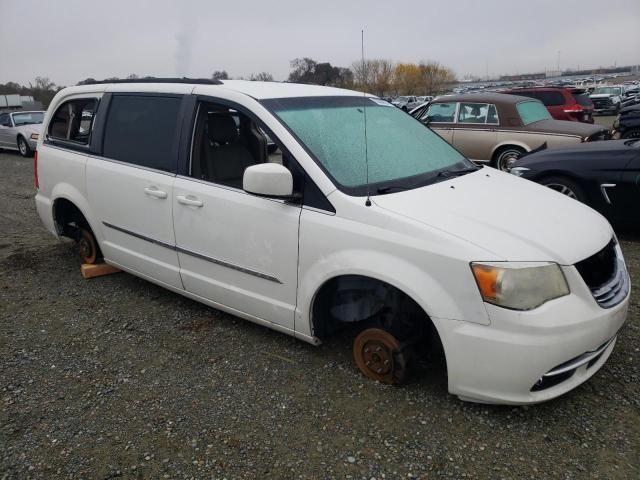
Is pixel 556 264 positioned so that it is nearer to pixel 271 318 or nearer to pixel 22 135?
pixel 271 318

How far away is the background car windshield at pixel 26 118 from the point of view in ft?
51.1

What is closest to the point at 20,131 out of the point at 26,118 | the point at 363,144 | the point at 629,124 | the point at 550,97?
the point at 26,118

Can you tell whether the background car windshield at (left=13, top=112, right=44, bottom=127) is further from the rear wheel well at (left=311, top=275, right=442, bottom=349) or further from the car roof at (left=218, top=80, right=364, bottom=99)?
the rear wheel well at (left=311, top=275, right=442, bottom=349)

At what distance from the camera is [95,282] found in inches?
187

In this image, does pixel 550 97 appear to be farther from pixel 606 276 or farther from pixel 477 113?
pixel 606 276

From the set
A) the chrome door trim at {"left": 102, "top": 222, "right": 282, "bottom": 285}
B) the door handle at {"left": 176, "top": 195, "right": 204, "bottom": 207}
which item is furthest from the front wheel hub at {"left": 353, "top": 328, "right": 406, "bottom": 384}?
the door handle at {"left": 176, "top": 195, "right": 204, "bottom": 207}

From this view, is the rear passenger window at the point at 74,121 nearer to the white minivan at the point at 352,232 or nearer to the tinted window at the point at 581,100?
the white minivan at the point at 352,232

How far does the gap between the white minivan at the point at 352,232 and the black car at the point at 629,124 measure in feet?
36.5

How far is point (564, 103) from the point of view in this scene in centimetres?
1313

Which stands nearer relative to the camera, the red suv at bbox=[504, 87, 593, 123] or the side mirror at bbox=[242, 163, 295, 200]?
the side mirror at bbox=[242, 163, 295, 200]

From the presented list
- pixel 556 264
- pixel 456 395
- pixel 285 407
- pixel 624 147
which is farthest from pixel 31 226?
pixel 624 147

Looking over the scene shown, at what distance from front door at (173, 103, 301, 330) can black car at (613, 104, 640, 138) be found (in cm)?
1180

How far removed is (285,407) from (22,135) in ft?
51.1

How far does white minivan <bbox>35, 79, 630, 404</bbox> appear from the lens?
245 centimetres
